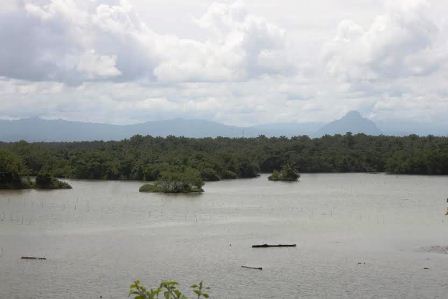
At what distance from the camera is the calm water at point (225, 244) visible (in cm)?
2855

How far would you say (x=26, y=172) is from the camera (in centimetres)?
7850

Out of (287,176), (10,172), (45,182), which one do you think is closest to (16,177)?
(10,172)

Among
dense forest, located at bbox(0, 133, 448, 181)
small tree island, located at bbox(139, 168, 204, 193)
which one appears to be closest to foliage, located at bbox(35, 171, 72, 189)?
dense forest, located at bbox(0, 133, 448, 181)

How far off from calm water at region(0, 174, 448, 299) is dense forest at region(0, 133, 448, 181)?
22.8 metres

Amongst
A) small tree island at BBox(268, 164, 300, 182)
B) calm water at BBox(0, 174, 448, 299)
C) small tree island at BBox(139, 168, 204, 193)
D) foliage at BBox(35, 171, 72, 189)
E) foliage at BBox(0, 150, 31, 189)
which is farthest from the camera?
small tree island at BBox(268, 164, 300, 182)

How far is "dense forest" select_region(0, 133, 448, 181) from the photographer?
102312 millimetres

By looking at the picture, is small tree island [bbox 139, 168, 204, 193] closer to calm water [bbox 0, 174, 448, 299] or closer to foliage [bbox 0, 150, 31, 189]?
calm water [bbox 0, 174, 448, 299]

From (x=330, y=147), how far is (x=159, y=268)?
361 ft

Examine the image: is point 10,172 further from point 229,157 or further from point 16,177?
point 229,157

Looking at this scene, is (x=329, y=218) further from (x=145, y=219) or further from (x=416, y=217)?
(x=145, y=219)

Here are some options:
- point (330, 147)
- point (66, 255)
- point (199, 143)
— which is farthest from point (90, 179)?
point (66, 255)

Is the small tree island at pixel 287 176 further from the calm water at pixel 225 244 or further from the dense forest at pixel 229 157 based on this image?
the calm water at pixel 225 244

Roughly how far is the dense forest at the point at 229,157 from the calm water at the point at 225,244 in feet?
74.9

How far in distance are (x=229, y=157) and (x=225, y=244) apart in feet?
242
